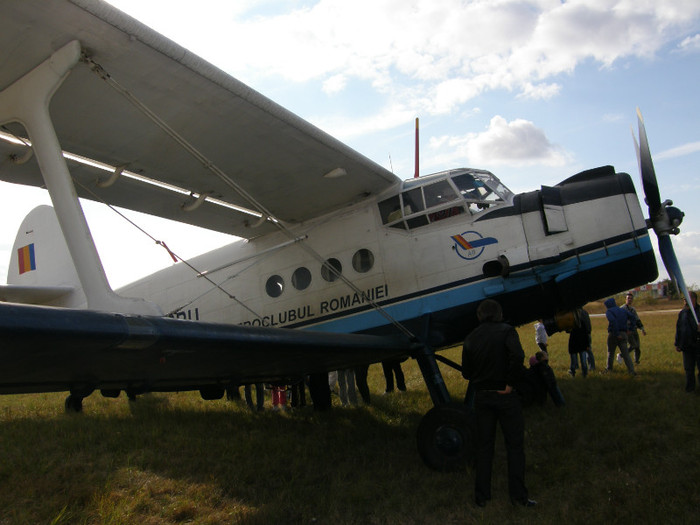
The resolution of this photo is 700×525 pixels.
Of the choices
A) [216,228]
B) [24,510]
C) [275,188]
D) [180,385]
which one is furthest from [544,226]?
[24,510]

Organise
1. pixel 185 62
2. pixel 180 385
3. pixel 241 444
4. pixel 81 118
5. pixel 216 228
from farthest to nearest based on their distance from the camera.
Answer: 1. pixel 216 228
2. pixel 241 444
3. pixel 180 385
4. pixel 81 118
5. pixel 185 62

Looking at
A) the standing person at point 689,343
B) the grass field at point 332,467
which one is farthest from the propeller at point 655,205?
the grass field at point 332,467

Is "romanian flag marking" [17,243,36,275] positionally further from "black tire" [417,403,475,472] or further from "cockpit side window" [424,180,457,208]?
"black tire" [417,403,475,472]

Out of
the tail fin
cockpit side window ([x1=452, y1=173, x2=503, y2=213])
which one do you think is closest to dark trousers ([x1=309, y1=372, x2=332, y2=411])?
cockpit side window ([x1=452, y1=173, x2=503, y2=213])

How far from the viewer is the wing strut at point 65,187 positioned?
167 inches

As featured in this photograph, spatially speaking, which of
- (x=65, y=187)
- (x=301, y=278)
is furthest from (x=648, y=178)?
(x=65, y=187)

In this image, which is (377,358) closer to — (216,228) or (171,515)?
(171,515)

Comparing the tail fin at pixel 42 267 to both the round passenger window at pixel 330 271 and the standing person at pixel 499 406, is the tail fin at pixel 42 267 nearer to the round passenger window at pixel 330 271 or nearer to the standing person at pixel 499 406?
the round passenger window at pixel 330 271

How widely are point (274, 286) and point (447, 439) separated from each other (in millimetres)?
3356

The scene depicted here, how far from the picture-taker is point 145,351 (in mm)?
3658

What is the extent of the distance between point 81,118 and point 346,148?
288 cm

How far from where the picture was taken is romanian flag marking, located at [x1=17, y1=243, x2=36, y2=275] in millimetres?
9273

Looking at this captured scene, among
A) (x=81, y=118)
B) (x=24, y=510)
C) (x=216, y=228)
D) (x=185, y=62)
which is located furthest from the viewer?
(x=216, y=228)

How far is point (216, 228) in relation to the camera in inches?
318
